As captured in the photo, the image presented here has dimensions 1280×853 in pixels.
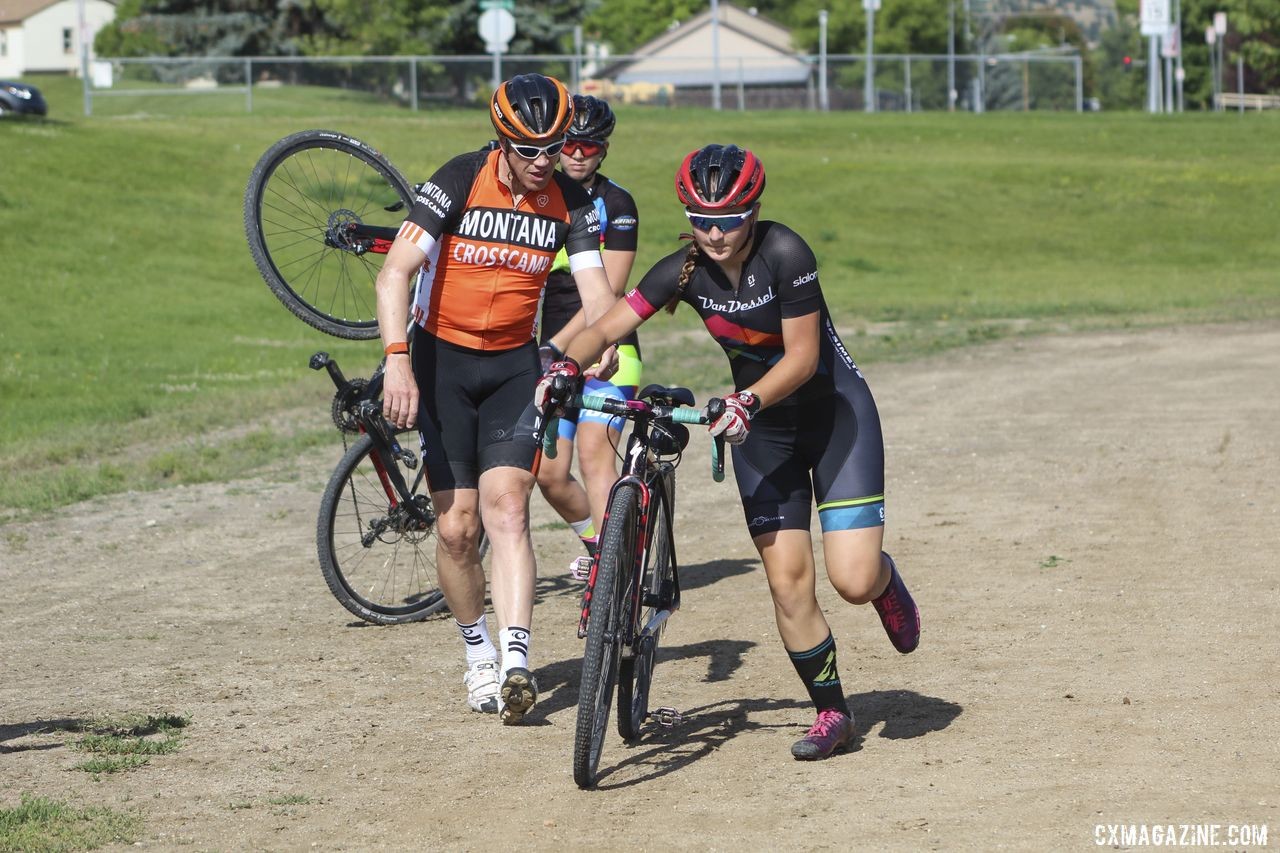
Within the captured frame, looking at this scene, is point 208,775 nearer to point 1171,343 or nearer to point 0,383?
point 0,383

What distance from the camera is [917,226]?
115ft

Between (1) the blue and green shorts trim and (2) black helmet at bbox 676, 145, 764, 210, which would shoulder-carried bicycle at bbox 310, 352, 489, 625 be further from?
(2) black helmet at bbox 676, 145, 764, 210

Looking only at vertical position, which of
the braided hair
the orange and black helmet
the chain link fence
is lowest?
the braided hair

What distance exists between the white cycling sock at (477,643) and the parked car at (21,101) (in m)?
36.1

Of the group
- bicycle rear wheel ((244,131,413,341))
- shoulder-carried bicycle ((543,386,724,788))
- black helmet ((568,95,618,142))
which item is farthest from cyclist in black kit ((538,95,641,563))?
shoulder-carried bicycle ((543,386,724,788))

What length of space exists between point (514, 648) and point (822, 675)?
118 centimetres

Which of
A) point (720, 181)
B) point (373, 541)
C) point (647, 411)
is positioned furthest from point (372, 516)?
point (720, 181)

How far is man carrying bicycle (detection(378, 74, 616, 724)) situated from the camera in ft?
22.0

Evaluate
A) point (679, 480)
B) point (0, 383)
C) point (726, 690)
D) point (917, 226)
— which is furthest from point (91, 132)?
point (726, 690)

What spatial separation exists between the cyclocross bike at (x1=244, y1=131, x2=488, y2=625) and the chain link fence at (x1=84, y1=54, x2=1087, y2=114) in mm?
36608

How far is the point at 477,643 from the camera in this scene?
280 inches

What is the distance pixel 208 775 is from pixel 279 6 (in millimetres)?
58635

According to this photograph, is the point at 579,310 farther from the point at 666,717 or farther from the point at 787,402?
the point at 666,717

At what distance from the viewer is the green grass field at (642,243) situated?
→ 1625 centimetres
